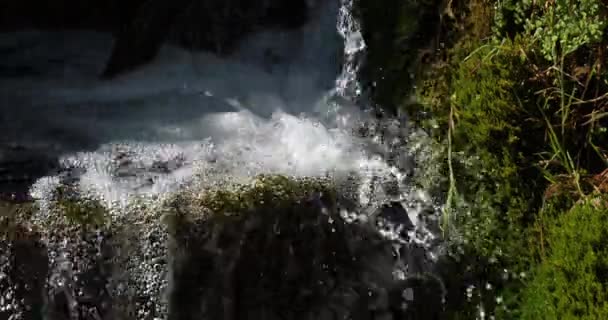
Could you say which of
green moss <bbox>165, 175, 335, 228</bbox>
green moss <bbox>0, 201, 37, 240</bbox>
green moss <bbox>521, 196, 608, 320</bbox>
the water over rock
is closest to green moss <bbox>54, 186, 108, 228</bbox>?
the water over rock

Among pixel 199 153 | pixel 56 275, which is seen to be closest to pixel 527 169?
pixel 199 153

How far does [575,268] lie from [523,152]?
53 cm

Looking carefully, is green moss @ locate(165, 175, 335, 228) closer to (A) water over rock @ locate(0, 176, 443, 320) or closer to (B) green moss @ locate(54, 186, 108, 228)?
(A) water over rock @ locate(0, 176, 443, 320)

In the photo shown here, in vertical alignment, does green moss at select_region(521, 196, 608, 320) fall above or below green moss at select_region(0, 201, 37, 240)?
below

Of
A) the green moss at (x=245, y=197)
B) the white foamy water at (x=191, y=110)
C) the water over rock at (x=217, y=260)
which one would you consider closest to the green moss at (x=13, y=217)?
the water over rock at (x=217, y=260)

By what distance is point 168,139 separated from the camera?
375 centimetres

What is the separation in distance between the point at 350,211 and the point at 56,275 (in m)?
1.23

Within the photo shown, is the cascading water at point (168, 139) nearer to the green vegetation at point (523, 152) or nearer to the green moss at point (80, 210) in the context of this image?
the green moss at point (80, 210)

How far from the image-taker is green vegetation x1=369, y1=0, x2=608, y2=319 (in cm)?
296

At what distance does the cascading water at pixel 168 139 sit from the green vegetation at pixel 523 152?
8.8 inches

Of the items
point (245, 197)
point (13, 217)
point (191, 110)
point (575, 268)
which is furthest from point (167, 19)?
point (575, 268)

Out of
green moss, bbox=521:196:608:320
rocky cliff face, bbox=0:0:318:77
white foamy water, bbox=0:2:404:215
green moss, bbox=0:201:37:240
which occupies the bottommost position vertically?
green moss, bbox=521:196:608:320

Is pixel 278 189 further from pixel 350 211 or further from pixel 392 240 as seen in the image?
pixel 392 240

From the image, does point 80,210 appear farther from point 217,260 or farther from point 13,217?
point 217,260
